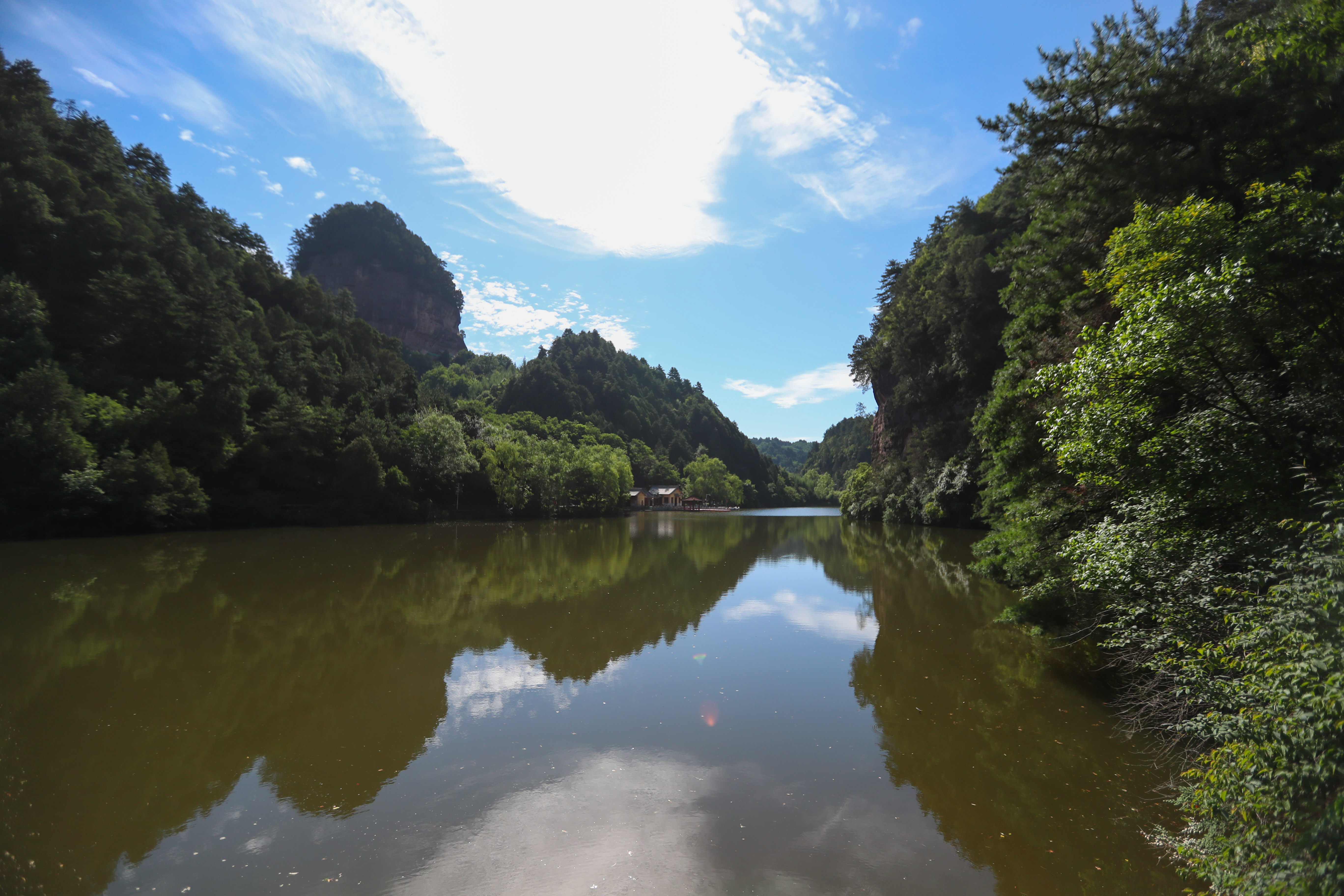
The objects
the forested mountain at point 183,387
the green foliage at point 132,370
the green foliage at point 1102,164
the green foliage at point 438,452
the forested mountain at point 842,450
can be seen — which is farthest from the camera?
the forested mountain at point 842,450

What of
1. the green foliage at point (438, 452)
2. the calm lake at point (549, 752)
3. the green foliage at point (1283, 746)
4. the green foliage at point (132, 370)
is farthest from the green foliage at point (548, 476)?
the green foliage at point (1283, 746)

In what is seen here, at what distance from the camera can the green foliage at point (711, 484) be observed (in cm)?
9325

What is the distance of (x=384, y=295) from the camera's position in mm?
121000

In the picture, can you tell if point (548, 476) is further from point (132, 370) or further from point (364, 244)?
point (364, 244)

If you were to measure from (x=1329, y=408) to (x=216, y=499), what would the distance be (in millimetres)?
42089

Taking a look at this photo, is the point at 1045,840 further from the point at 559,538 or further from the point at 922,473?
the point at 922,473

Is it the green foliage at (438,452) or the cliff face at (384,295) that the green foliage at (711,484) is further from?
the cliff face at (384,295)

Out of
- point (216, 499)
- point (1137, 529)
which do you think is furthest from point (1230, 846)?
point (216, 499)

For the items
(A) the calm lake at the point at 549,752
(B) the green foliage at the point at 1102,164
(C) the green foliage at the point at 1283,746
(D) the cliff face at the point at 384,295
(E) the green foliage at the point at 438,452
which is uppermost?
(D) the cliff face at the point at 384,295

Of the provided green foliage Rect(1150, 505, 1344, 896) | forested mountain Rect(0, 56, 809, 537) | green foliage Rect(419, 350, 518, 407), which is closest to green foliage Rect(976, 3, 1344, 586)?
green foliage Rect(1150, 505, 1344, 896)

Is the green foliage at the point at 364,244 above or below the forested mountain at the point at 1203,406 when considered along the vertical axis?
above

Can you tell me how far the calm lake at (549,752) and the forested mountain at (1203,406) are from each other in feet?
3.64

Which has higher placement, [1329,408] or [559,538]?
[1329,408]

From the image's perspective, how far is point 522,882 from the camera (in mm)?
3740
